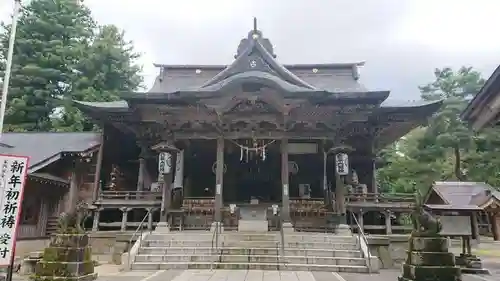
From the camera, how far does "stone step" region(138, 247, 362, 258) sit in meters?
10.8

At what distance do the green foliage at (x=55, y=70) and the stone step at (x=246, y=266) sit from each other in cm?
1787

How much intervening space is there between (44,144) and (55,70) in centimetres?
1202

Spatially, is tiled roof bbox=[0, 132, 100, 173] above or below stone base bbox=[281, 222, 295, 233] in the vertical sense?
above

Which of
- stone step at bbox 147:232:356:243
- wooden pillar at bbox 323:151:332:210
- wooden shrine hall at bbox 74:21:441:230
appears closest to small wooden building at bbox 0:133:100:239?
wooden shrine hall at bbox 74:21:441:230

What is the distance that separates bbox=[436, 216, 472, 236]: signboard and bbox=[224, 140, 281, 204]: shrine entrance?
7849 mm

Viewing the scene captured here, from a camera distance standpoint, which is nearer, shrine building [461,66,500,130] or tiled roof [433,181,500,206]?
shrine building [461,66,500,130]

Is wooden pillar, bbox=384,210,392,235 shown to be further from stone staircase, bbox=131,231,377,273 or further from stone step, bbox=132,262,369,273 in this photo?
stone step, bbox=132,262,369,273

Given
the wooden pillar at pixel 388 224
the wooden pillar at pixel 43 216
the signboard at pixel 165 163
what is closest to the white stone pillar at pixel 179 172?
the signboard at pixel 165 163

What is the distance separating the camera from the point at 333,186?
55.3ft

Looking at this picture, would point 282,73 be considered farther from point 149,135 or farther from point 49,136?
point 49,136

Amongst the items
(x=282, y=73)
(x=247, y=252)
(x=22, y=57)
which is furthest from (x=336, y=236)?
(x=22, y=57)

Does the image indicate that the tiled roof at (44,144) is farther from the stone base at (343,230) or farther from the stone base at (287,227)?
the stone base at (343,230)

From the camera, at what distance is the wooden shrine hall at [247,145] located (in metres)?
13.9

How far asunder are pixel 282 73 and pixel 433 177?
17158 millimetres
